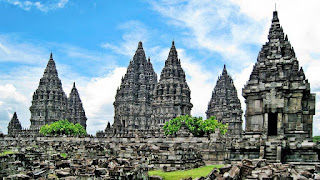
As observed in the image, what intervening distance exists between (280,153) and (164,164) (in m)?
5.53

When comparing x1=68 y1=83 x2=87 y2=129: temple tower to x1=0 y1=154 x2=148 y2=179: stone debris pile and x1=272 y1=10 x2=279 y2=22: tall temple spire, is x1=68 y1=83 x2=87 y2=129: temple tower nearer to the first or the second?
x1=272 y1=10 x2=279 y2=22: tall temple spire

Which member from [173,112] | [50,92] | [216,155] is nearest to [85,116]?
[50,92]

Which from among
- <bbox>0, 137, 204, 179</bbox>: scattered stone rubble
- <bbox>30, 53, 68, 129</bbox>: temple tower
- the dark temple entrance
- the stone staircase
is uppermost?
<bbox>30, 53, 68, 129</bbox>: temple tower

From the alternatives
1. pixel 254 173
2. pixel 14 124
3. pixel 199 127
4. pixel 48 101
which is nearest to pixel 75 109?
pixel 48 101

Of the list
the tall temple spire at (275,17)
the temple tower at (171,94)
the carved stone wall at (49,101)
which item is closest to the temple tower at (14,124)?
the carved stone wall at (49,101)

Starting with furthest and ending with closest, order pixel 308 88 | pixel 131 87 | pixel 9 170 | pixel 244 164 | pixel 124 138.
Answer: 1. pixel 131 87
2. pixel 124 138
3. pixel 308 88
4. pixel 9 170
5. pixel 244 164

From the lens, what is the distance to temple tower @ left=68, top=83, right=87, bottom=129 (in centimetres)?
9744

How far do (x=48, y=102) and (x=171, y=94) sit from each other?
108ft

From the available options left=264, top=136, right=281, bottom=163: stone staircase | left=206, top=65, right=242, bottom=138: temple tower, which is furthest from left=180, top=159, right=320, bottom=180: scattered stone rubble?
left=206, top=65, right=242, bottom=138: temple tower

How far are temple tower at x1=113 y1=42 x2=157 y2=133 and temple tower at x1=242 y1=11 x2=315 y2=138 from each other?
191ft

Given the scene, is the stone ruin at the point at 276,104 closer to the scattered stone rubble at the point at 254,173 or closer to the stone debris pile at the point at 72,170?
the scattered stone rubble at the point at 254,173

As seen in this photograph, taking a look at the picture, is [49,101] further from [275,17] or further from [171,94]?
[275,17]

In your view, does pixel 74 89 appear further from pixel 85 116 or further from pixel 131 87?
pixel 131 87

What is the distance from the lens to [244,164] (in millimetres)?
13461
